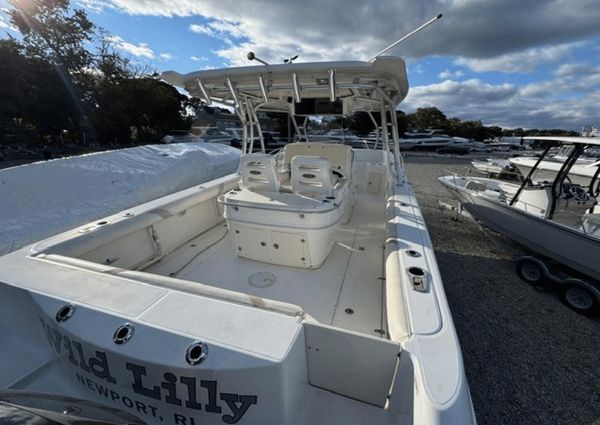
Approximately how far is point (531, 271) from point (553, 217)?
1.49 meters

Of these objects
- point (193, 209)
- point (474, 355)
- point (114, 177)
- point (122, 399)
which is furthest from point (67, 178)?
point (474, 355)

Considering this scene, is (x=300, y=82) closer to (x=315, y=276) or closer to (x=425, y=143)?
(x=315, y=276)

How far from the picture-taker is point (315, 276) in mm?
2336

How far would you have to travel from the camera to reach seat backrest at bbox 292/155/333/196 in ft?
8.02

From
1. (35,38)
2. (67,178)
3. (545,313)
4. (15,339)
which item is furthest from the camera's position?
(35,38)

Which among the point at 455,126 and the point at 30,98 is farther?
the point at 455,126

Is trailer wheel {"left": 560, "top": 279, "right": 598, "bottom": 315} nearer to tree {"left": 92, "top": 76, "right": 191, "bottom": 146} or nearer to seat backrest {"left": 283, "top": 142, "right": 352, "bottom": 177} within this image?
seat backrest {"left": 283, "top": 142, "right": 352, "bottom": 177}

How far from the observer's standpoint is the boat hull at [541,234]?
306 centimetres

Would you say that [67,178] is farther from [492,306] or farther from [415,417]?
[492,306]

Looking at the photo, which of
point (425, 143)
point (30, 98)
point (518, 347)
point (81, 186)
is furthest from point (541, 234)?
point (30, 98)

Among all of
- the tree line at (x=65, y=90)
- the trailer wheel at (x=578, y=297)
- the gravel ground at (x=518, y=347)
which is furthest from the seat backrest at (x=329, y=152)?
the tree line at (x=65, y=90)

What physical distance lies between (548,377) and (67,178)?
5998mm

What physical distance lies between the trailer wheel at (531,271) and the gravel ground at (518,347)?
10cm

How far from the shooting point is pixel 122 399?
3.47ft
